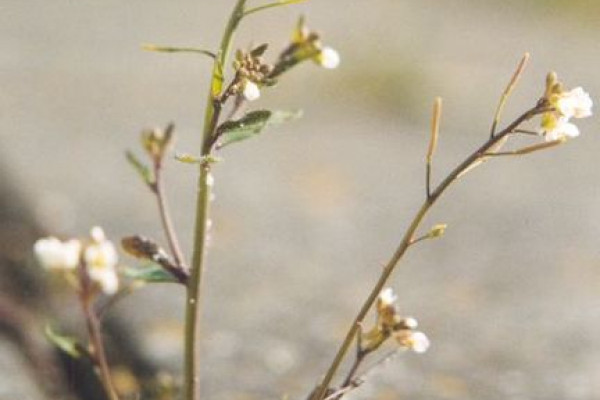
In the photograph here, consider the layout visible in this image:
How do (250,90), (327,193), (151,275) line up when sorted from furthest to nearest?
1. (327,193)
2. (151,275)
3. (250,90)

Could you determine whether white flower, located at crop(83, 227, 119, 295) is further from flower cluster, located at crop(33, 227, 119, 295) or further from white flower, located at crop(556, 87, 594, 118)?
white flower, located at crop(556, 87, 594, 118)

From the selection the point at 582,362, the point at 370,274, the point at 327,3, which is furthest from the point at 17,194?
the point at 327,3

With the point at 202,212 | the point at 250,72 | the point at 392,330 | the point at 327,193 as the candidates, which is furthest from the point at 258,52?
the point at 327,193

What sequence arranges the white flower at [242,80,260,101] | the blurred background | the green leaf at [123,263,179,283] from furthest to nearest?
the blurred background
the green leaf at [123,263,179,283]
the white flower at [242,80,260,101]

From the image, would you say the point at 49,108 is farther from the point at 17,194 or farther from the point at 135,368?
the point at 135,368

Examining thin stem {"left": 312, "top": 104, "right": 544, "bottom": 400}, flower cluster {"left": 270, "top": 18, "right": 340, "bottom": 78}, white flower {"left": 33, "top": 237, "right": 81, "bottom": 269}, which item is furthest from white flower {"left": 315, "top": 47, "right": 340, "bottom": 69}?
white flower {"left": 33, "top": 237, "right": 81, "bottom": 269}

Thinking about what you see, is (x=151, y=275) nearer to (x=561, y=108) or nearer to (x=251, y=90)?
(x=251, y=90)

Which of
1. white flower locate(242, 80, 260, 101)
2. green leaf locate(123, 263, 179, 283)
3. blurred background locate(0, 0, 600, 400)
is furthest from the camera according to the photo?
blurred background locate(0, 0, 600, 400)

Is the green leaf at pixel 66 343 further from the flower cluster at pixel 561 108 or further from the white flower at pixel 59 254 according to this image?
the flower cluster at pixel 561 108
